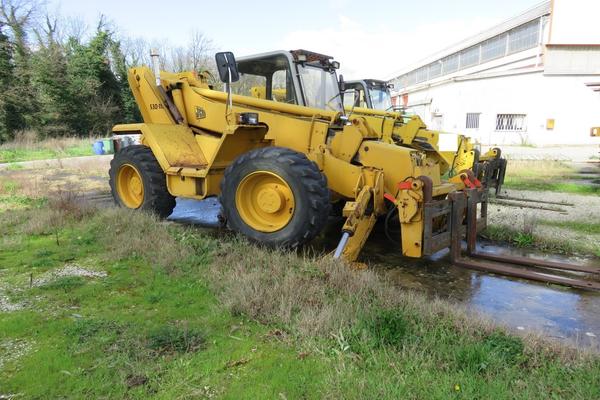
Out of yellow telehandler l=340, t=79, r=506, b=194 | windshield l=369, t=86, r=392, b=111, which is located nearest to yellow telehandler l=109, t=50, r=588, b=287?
yellow telehandler l=340, t=79, r=506, b=194

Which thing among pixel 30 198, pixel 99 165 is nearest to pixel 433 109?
pixel 99 165

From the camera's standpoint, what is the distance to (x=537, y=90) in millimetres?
28109

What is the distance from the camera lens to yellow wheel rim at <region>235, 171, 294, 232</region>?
5.43 m

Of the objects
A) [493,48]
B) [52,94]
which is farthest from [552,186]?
[493,48]

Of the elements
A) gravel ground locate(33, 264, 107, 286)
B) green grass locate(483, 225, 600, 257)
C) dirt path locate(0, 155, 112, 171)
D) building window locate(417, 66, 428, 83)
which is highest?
building window locate(417, 66, 428, 83)

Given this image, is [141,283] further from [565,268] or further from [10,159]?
[10,159]

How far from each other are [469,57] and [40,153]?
137 ft

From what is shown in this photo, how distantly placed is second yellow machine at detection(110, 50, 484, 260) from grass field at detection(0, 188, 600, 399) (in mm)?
734

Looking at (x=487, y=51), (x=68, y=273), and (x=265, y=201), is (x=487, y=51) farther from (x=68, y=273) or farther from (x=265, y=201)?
(x=68, y=273)

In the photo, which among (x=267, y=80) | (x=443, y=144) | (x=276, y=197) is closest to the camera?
(x=276, y=197)

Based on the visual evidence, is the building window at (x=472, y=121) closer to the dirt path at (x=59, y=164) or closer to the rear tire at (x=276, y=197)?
the dirt path at (x=59, y=164)

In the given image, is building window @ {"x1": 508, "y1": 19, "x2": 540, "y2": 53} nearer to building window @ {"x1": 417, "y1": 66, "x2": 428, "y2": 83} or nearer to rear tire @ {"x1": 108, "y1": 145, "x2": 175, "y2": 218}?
building window @ {"x1": 417, "y1": 66, "x2": 428, "y2": 83}

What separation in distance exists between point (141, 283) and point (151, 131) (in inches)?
128

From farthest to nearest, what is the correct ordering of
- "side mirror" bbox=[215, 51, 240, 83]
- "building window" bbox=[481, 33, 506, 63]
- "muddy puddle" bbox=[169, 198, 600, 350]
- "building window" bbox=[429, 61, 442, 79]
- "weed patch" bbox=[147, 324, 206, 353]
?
"building window" bbox=[429, 61, 442, 79]
"building window" bbox=[481, 33, 506, 63]
"side mirror" bbox=[215, 51, 240, 83]
"muddy puddle" bbox=[169, 198, 600, 350]
"weed patch" bbox=[147, 324, 206, 353]
